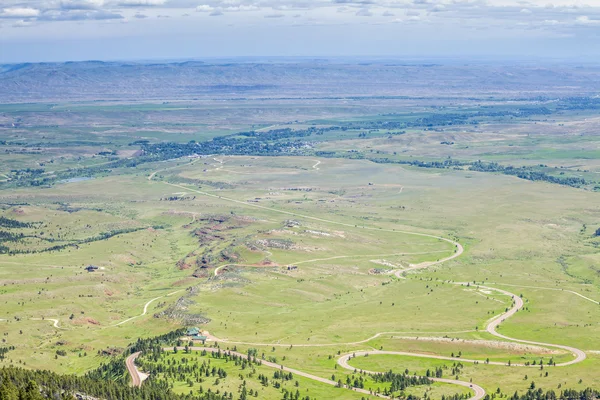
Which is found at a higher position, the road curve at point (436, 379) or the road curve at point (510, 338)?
the road curve at point (436, 379)

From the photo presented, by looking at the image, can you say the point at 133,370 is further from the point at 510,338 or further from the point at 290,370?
the point at 510,338

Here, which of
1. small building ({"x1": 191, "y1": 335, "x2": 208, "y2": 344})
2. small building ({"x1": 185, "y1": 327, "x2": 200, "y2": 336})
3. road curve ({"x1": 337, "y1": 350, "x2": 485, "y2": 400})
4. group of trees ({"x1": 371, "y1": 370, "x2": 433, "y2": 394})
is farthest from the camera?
small building ({"x1": 185, "y1": 327, "x2": 200, "y2": 336})

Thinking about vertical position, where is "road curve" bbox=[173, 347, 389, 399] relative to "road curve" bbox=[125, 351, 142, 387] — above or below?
below

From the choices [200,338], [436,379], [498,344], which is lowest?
[498,344]

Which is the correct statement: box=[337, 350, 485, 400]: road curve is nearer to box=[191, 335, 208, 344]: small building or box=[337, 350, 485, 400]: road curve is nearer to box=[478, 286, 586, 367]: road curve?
box=[478, 286, 586, 367]: road curve

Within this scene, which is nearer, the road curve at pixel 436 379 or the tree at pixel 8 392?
the tree at pixel 8 392

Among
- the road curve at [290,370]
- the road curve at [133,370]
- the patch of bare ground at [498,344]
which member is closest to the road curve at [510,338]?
the patch of bare ground at [498,344]

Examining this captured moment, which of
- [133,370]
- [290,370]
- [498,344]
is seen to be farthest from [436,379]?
[133,370]

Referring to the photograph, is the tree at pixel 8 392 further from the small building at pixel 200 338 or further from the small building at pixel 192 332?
the small building at pixel 192 332

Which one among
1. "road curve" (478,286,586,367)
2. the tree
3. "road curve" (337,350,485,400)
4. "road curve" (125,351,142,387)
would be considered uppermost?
the tree

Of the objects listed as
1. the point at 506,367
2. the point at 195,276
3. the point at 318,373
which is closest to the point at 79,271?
the point at 195,276

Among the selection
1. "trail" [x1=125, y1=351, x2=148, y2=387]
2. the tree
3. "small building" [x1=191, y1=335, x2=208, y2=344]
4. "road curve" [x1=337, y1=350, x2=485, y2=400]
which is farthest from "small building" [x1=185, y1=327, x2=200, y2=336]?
the tree
